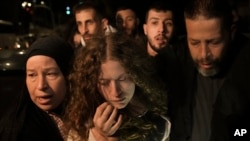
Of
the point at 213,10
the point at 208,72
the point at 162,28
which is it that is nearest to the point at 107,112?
the point at 208,72

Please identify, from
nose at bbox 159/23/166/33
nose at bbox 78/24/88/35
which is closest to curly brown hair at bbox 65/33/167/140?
nose at bbox 159/23/166/33

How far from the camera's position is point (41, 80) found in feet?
6.18

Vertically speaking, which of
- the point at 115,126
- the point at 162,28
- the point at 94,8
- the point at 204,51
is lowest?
the point at 115,126

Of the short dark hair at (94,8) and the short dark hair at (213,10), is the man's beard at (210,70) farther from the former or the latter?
the short dark hair at (94,8)

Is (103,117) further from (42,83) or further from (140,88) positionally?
(42,83)

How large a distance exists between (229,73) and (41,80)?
752 mm

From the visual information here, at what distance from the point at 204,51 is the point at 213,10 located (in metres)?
0.17

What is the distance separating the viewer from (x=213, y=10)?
187cm

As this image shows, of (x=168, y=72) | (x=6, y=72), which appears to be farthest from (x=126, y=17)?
(x=168, y=72)

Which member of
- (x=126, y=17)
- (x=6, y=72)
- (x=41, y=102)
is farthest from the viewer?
(x=126, y=17)

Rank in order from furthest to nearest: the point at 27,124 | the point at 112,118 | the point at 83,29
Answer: the point at 83,29 < the point at 27,124 < the point at 112,118

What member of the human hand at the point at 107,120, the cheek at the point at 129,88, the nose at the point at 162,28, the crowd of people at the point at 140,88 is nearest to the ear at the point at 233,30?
the crowd of people at the point at 140,88

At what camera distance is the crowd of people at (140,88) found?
174cm

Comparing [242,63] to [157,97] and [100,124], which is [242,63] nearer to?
[157,97]
